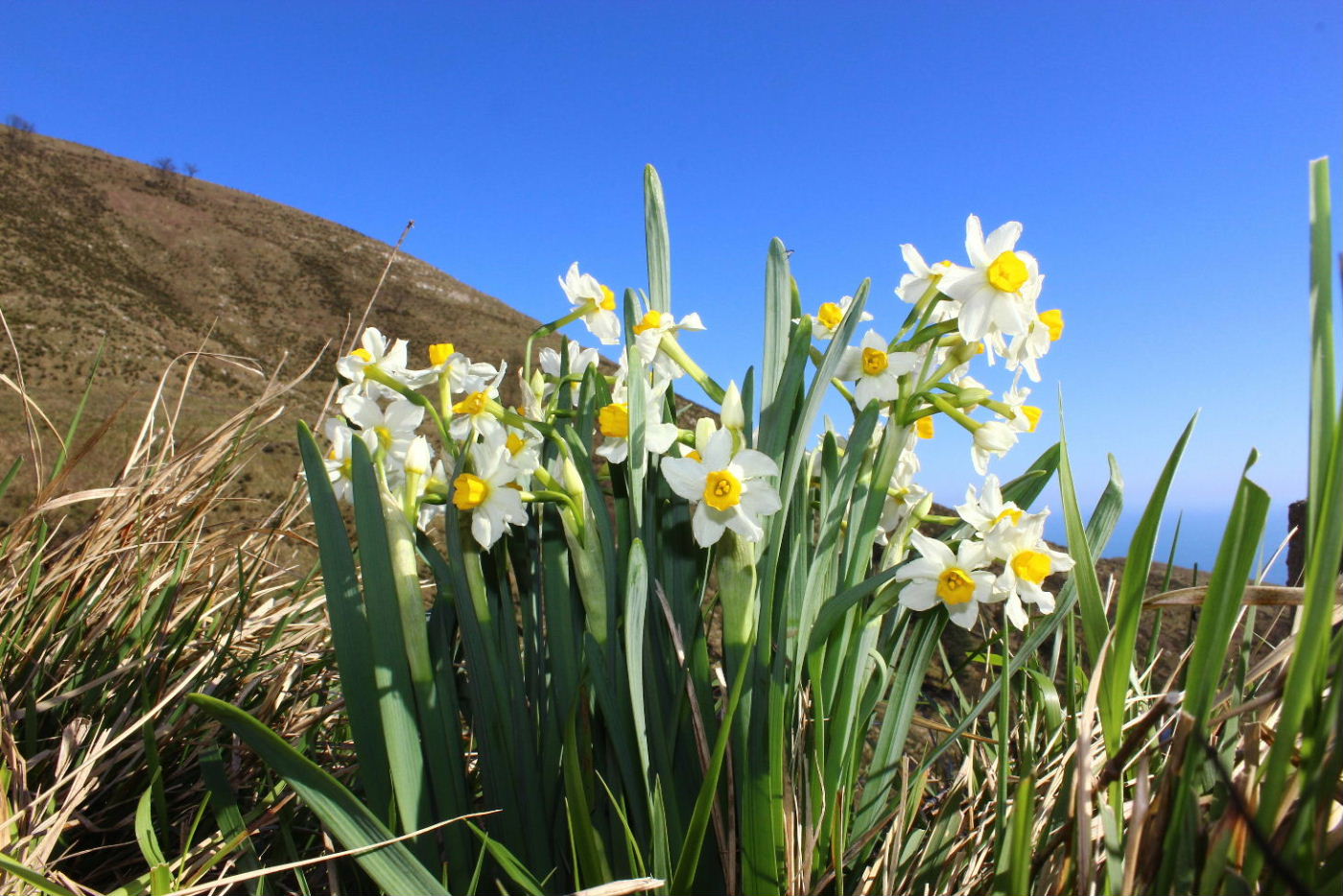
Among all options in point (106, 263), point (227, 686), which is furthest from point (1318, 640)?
point (106, 263)

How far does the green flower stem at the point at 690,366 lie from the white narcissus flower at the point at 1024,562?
1.11 ft

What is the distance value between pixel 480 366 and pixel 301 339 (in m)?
17.1

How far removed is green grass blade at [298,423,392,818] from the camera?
0.80 meters

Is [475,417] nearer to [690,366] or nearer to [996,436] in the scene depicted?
[690,366]

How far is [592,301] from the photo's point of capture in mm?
1013

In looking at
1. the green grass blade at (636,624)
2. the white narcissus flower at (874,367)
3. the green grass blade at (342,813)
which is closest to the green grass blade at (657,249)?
the white narcissus flower at (874,367)

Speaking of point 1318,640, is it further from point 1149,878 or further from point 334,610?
point 334,610

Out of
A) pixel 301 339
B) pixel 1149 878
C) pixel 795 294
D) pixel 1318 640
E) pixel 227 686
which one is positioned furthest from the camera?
pixel 301 339

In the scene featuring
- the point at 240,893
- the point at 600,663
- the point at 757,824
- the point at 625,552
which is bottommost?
the point at 240,893

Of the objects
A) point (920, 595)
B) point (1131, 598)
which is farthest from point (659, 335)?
point (1131, 598)

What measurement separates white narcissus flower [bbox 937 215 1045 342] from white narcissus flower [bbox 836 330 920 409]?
0.07 metres

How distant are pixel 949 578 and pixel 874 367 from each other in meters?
0.24

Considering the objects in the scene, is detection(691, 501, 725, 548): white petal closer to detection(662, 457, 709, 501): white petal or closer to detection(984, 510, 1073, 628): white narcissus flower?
detection(662, 457, 709, 501): white petal

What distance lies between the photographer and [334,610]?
0.81 m
